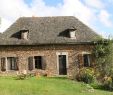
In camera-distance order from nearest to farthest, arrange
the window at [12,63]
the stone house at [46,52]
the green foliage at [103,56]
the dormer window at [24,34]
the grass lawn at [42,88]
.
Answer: the grass lawn at [42,88] < the green foliage at [103,56] < the stone house at [46,52] < the window at [12,63] < the dormer window at [24,34]

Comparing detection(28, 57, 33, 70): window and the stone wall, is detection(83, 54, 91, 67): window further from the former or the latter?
detection(28, 57, 33, 70): window

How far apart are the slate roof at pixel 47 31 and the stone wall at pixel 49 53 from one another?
56 cm

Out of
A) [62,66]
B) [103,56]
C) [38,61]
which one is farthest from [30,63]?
[103,56]

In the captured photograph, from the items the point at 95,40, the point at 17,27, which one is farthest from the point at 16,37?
the point at 95,40

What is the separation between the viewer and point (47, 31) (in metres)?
42.7

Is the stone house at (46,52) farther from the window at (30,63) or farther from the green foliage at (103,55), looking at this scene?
the green foliage at (103,55)

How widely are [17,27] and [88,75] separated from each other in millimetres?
11264

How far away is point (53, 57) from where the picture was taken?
4138cm

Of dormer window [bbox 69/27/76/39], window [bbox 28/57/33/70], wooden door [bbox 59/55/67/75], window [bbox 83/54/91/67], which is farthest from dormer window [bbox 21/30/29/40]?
window [bbox 83/54/91/67]

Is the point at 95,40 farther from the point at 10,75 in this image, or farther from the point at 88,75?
the point at 10,75

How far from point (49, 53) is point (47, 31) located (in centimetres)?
268

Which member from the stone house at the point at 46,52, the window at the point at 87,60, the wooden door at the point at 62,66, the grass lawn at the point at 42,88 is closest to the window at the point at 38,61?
the stone house at the point at 46,52

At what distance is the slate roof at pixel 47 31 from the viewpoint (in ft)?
136

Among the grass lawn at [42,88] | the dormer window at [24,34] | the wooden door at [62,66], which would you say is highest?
the dormer window at [24,34]
